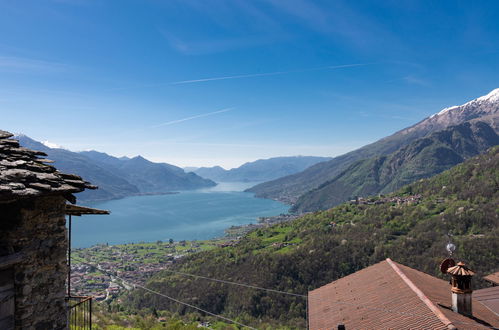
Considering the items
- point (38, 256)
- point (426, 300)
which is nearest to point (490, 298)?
point (426, 300)

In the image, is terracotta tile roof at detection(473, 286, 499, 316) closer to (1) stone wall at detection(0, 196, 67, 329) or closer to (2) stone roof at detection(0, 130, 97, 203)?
(1) stone wall at detection(0, 196, 67, 329)

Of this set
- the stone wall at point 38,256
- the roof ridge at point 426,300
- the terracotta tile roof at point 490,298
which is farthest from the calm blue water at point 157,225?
the stone wall at point 38,256

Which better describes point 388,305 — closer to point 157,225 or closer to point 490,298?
point 490,298

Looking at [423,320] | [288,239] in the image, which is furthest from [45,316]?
[288,239]

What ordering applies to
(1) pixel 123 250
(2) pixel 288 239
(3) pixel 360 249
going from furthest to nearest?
(1) pixel 123 250 < (2) pixel 288 239 < (3) pixel 360 249

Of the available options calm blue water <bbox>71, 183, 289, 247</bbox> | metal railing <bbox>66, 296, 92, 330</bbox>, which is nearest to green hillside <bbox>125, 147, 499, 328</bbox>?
metal railing <bbox>66, 296, 92, 330</bbox>

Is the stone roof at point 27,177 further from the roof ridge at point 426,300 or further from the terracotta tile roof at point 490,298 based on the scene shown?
the terracotta tile roof at point 490,298

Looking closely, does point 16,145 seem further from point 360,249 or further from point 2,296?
point 360,249
